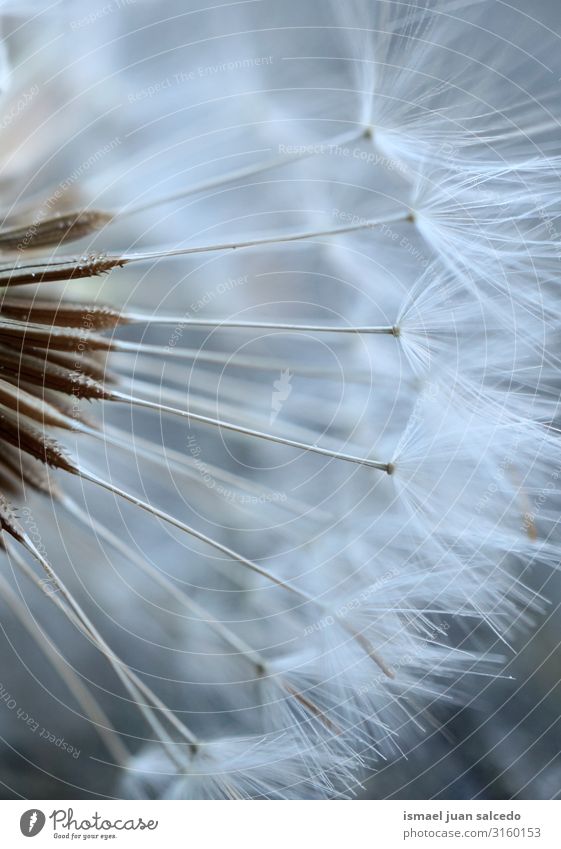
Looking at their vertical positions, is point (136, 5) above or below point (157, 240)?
above

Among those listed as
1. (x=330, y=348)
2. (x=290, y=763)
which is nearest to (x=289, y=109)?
(x=330, y=348)

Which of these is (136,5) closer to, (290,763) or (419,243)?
(419,243)

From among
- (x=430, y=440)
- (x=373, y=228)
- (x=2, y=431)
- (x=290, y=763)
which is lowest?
(x=290, y=763)

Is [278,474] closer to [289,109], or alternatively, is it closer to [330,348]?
[330,348]
